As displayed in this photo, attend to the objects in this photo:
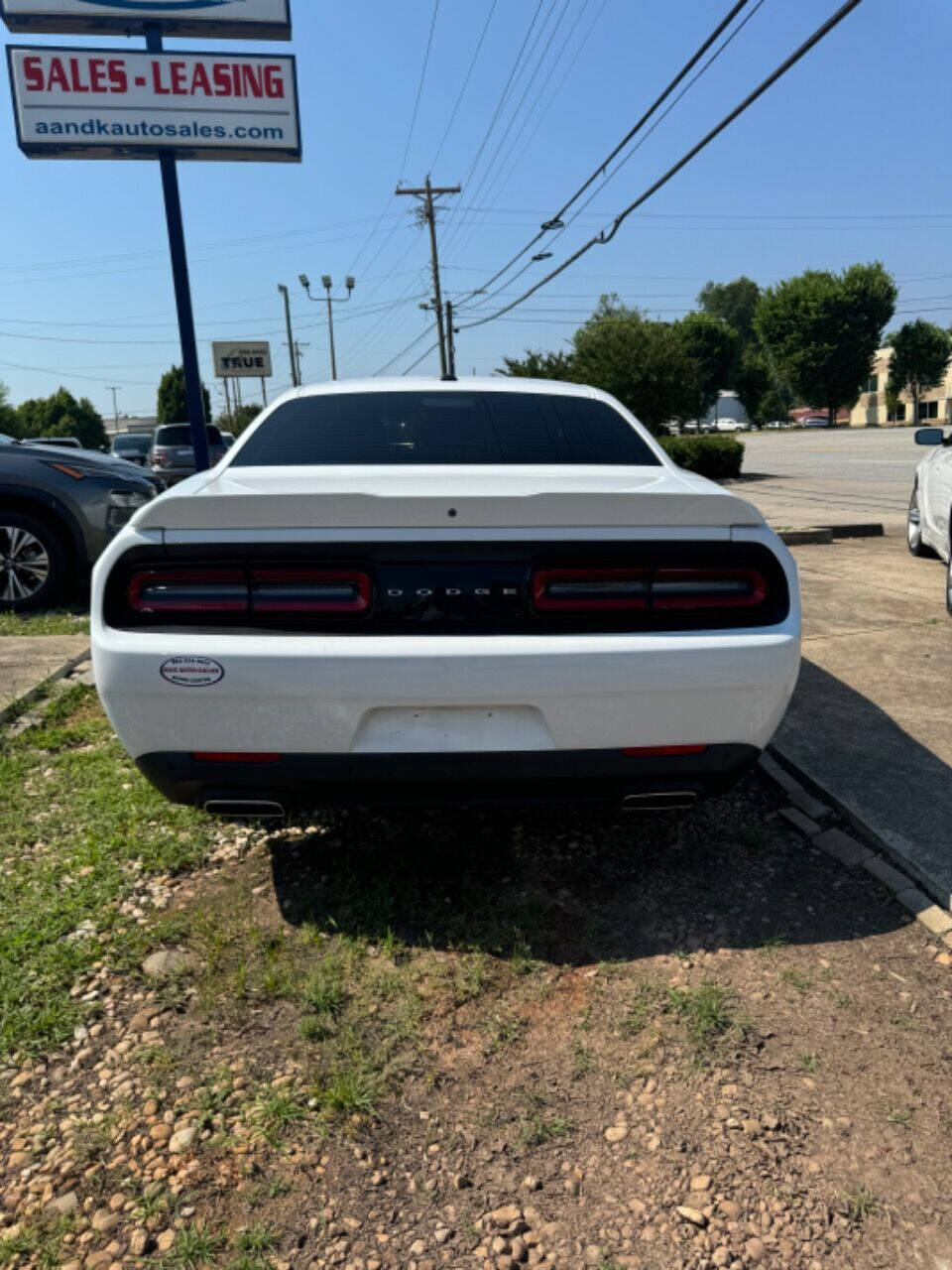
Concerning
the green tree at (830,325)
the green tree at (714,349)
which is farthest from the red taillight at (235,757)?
the green tree at (714,349)

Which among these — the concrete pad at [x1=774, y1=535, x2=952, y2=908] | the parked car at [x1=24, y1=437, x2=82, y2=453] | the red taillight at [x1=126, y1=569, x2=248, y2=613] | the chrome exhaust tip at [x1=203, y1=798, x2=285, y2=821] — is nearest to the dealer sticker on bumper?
the red taillight at [x1=126, y1=569, x2=248, y2=613]

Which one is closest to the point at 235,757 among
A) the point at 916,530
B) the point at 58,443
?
the point at 916,530

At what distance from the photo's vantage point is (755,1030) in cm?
219

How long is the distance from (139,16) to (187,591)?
30.7 ft

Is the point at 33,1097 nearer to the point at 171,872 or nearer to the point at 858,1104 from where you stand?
the point at 171,872

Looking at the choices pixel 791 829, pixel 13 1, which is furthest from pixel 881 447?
pixel 791 829

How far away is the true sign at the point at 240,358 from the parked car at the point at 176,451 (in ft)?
85.3

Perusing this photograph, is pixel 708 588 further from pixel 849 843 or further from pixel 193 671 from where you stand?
pixel 193 671

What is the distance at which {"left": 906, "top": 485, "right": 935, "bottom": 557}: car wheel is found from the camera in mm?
8422

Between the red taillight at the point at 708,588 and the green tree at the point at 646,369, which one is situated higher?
the green tree at the point at 646,369

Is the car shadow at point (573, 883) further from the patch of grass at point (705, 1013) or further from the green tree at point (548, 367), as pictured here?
the green tree at point (548, 367)

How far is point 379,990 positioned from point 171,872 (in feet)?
3.39

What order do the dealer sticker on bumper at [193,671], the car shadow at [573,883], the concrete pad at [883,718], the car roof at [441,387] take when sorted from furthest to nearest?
the car roof at [441,387], the concrete pad at [883,718], the car shadow at [573,883], the dealer sticker on bumper at [193,671]

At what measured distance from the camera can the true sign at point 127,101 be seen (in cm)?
896
